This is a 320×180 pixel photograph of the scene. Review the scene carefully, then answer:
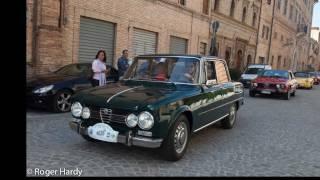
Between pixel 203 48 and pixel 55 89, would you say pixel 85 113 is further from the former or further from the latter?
pixel 203 48

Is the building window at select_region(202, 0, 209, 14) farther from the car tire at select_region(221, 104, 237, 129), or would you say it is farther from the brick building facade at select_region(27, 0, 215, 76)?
the car tire at select_region(221, 104, 237, 129)

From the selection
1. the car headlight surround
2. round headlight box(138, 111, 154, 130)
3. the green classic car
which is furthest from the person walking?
round headlight box(138, 111, 154, 130)

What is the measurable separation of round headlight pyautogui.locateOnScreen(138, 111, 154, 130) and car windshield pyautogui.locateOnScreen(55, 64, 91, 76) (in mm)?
5874

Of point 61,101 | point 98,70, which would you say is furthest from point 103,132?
point 98,70

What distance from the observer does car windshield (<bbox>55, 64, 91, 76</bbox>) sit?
10.9 metres

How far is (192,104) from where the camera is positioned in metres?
6.11

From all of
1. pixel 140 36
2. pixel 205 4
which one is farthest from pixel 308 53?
pixel 140 36

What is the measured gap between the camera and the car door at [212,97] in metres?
6.72

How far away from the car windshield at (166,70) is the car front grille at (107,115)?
1450mm

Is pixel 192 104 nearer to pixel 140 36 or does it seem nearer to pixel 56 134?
pixel 56 134

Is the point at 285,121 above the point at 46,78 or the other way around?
the other way around

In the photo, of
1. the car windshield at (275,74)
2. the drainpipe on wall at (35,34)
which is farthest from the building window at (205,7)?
the drainpipe on wall at (35,34)

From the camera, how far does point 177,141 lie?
573cm

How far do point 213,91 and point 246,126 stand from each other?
2459 millimetres
